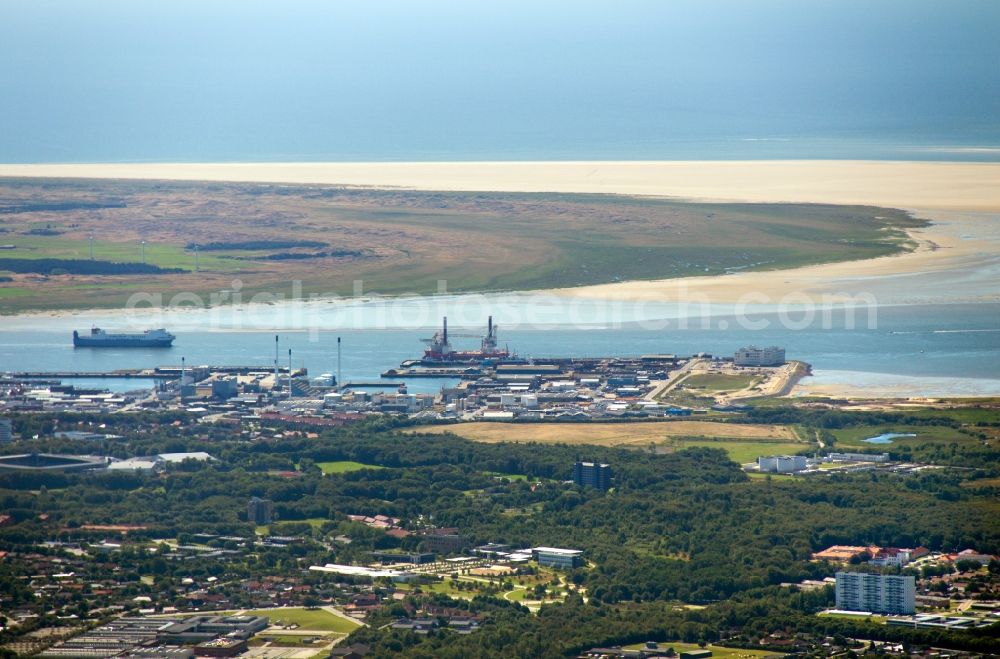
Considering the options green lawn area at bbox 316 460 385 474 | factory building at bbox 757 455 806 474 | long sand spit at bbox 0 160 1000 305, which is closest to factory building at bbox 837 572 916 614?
factory building at bbox 757 455 806 474

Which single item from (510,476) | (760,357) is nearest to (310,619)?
(510,476)

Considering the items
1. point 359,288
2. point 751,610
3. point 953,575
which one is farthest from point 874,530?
point 359,288

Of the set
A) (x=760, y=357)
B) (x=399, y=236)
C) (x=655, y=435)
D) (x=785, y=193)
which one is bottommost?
(x=655, y=435)

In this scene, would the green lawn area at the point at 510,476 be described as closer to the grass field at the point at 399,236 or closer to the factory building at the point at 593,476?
the factory building at the point at 593,476

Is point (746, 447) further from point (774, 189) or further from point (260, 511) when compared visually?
point (774, 189)

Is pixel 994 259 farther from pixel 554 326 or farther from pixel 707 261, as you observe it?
pixel 554 326

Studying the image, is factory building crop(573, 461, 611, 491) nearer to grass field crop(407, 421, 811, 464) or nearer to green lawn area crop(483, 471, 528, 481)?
green lawn area crop(483, 471, 528, 481)
